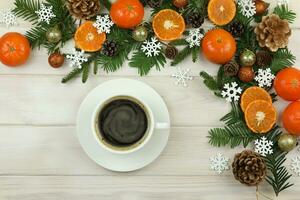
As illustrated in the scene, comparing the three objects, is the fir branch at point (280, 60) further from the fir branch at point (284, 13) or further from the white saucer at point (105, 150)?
the white saucer at point (105, 150)

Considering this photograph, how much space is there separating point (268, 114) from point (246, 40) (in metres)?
0.18

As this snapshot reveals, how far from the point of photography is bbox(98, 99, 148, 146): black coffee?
3.18 feet

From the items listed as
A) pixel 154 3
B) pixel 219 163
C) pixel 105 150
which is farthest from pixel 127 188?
pixel 154 3

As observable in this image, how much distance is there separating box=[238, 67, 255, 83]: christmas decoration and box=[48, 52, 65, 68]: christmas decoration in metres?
0.40

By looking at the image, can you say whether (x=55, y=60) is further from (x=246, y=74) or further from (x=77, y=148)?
(x=246, y=74)

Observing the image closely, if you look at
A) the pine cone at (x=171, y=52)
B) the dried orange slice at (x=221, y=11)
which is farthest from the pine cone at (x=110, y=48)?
the dried orange slice at (x=221, y=11)

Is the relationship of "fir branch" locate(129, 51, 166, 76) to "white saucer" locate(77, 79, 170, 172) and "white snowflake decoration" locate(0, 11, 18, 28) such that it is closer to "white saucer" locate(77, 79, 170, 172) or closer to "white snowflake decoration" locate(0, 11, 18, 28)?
"white saucer" locate(77, 79, 170, 172)

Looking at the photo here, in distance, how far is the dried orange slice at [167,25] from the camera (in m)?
1.05

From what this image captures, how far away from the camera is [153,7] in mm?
1062

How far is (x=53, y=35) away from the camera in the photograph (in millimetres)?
1032

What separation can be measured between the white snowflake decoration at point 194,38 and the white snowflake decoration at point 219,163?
0.25 meters

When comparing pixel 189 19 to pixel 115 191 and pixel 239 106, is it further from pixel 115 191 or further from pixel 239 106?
pixel 115 191

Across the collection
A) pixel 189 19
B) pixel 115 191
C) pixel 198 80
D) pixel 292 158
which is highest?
pixel 189 19

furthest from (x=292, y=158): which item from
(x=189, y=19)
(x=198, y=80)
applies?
(x=189, y=19)
